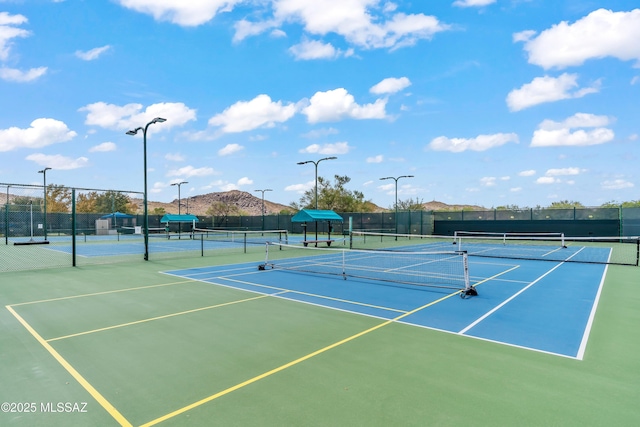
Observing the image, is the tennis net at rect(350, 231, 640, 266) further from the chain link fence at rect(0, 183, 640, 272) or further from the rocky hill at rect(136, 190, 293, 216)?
the rocky hill at rect(136, 190, 293, 216)

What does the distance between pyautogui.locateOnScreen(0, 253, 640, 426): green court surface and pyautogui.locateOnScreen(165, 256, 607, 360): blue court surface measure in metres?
0.45

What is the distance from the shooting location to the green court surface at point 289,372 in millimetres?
3908

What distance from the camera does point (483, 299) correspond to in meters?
9.41

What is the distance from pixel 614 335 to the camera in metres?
6.55

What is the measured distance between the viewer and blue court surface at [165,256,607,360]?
6691 millimetres

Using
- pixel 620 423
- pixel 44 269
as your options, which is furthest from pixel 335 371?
pixel 44 269

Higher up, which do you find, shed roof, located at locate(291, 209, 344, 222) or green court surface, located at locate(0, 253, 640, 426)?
shed roof, located at locate(291, 209, 344, 222)

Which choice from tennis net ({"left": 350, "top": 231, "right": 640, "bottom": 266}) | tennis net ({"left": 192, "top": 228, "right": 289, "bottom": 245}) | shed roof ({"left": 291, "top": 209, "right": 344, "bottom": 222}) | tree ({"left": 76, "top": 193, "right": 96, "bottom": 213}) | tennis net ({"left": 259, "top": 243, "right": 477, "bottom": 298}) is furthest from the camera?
tree ({"left": 76, "top": 193, "right": 96, "bottom": 213})

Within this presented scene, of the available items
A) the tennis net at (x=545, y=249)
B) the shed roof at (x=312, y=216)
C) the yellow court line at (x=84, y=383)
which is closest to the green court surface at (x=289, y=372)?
the yellow court line at (x=84, y=383)

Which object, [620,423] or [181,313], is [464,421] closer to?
[620,423]

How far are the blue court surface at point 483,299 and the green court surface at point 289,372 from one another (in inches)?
17.8

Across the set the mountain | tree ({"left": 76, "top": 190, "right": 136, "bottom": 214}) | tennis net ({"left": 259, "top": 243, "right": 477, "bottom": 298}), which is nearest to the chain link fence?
tree ({"left": 76, "top": 190, "right": 136, "bottom": 214})

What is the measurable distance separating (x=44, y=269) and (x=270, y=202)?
15628 centimetres

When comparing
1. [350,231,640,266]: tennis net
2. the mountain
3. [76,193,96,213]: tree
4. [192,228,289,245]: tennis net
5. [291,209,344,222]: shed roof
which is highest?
the mountain
